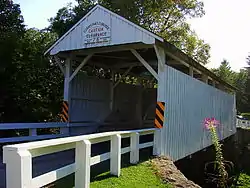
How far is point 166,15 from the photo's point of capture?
2036cm

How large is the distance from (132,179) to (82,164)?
143 centimetres

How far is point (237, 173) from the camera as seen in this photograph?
12516 millimetres

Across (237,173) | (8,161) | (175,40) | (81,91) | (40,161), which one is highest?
(175,40)

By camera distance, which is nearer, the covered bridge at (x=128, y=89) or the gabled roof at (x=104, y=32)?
the gabled roof at (x=104, y=32)

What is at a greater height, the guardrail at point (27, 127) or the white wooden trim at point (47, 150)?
the white wooden trim at point (47, 150)

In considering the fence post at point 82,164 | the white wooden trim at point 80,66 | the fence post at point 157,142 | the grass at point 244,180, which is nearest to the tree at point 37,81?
the white wooden trim at point 80,66

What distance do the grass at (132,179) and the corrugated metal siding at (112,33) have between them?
3.01 m

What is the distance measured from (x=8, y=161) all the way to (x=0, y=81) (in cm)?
739

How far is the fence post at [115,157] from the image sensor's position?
16.8 feet

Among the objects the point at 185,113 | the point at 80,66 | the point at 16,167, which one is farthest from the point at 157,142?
the point at 16,167

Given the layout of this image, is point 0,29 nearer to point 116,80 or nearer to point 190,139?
point 116,80

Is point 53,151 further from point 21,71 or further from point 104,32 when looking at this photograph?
point 21,71

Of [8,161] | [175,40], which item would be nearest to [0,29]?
[8,161]

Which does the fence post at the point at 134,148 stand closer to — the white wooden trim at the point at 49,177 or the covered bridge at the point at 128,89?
the covered bridge at the point at 128,89
